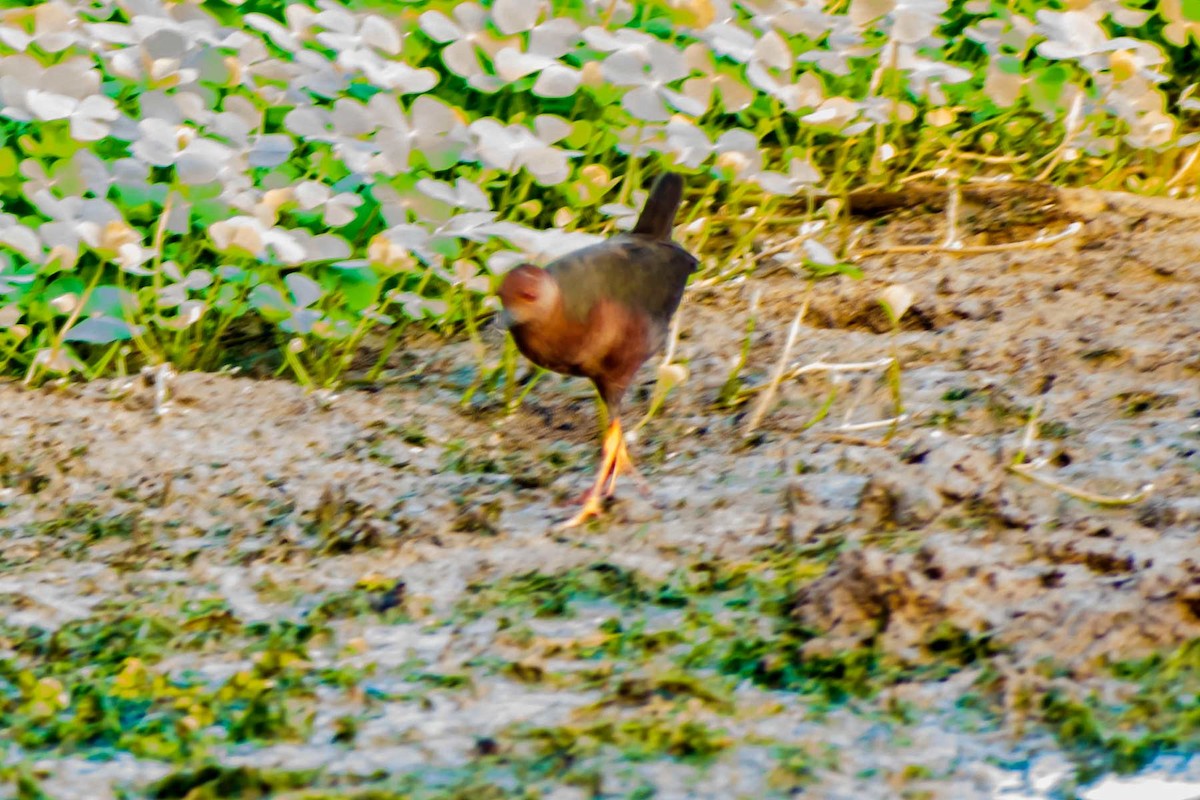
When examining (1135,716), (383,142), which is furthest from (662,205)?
(1135,716)

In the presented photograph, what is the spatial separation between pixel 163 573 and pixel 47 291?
1.03 m

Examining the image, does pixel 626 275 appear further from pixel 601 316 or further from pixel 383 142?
pixel 383 142

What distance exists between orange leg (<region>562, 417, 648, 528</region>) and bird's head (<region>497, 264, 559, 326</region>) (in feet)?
0.98

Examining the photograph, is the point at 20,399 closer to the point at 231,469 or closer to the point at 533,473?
the point at 231,469

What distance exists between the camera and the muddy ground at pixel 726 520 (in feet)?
6.14

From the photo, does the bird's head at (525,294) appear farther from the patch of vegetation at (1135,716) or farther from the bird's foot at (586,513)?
the patch of vegetation at (1135,716)

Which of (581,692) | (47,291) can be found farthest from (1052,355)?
(47,291)

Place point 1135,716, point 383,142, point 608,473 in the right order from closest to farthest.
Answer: point 1135,716, point 608,473, point 383,142

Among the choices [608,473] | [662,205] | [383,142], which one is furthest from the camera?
[383,142]

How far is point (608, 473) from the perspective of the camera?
9.43 ft

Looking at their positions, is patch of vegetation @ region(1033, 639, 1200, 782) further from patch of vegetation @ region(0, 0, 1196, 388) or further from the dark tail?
the dark tail

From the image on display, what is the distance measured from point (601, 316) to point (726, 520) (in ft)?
1.54

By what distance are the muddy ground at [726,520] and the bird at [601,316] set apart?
0.14 m

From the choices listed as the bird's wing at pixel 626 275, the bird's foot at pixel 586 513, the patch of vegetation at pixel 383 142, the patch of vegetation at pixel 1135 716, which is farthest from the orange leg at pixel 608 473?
the patch of vegetation at pixel 1135 716
